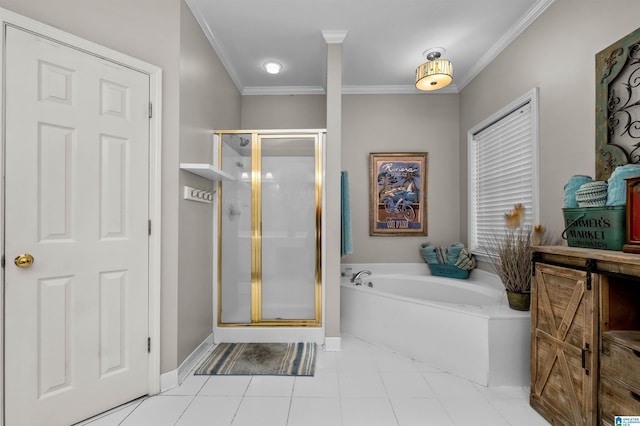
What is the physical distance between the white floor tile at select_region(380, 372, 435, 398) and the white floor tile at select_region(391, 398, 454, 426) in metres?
0.06

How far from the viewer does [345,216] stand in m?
2.63

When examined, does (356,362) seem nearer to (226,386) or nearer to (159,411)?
(226,386)

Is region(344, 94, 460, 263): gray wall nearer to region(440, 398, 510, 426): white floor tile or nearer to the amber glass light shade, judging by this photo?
the amber glass light shade

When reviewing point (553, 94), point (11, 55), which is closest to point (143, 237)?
point (11, 55)

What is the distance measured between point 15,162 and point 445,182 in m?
3.52

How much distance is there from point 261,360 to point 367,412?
0.94 meters

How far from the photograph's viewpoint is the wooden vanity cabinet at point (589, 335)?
117cm

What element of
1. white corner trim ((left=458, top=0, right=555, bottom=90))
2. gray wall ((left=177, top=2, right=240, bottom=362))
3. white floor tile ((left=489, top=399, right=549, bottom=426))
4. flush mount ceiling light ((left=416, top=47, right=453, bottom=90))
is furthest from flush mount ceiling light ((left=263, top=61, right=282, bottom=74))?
white floor tile ((left=489, top=399, right=549, bottom=426))

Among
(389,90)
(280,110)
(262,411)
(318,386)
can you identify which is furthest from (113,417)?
(389,90)

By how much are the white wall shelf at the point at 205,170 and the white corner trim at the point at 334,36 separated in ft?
4.67

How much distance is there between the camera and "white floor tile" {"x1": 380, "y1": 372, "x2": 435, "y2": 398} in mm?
1808

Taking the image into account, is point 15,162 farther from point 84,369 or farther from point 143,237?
point 84,369

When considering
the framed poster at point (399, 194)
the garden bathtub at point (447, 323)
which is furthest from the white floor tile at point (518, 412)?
the framed poster at point (399, 194)

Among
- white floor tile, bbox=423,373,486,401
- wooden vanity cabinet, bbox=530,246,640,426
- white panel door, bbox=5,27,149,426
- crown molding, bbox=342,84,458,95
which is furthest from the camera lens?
crown molding, bbox=342,84,458,95
